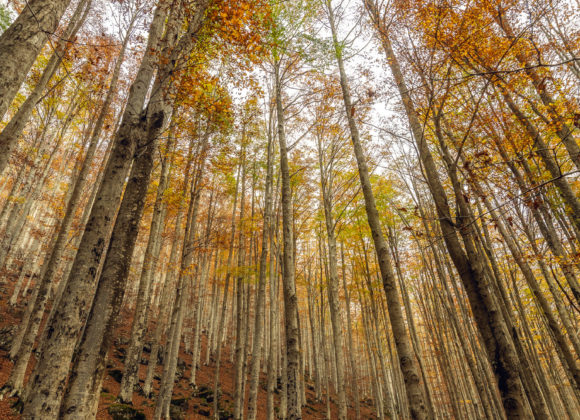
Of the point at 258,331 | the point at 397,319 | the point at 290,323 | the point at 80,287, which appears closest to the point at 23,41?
the point at 80,287

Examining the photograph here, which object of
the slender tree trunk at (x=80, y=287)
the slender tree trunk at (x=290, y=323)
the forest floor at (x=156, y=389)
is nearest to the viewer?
the slender tree trunk at (x=80, y=287)

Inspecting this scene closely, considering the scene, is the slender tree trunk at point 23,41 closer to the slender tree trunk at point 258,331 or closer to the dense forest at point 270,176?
the dense forest at point 270,176

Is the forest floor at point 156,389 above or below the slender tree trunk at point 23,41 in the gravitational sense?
below

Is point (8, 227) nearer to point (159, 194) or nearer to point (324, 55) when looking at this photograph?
point (159, 194)

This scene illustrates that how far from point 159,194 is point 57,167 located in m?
18.2

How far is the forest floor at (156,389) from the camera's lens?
23.7 ft

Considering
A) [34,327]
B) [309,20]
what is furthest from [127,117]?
[309,20]

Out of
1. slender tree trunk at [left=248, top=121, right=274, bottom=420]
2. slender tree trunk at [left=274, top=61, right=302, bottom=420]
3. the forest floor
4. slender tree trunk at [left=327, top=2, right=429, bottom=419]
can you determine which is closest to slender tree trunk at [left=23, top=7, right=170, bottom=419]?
slender tree trunk at [left=274, top=61, right=302, bottom=420]

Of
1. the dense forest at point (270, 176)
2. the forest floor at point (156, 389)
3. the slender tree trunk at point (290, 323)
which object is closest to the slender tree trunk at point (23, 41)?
the dense forest at point (270, 176)

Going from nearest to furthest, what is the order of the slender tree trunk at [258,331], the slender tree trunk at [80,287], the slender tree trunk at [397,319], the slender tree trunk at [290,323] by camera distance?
1. the slender tree trunk at [80,287]
2. the slender tree trunk at [397,319]
3. the slender tree trunk at [290,323]
4. the slender tree trunk at [258,331]

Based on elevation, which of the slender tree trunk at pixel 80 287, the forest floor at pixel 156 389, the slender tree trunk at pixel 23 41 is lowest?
the forest floor at pixel 156 389

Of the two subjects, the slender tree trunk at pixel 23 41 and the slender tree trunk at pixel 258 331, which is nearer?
the slender tree trunk at pixel 23 41

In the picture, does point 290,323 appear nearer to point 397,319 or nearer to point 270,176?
point 397,319

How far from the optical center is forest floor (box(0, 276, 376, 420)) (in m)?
7.23
